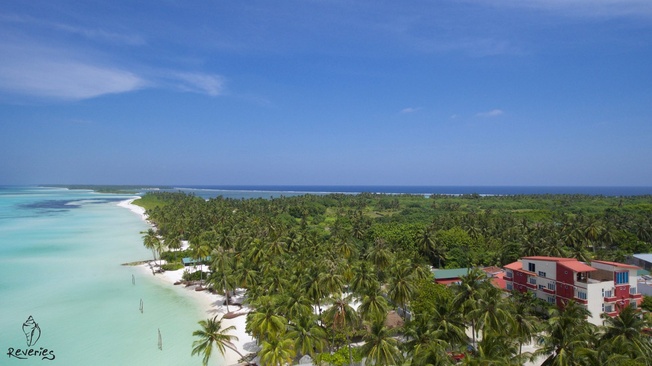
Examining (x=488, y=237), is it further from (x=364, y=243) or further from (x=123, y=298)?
(x=123, y=298)

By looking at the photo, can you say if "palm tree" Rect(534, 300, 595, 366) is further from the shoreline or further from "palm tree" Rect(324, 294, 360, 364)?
the shoreline

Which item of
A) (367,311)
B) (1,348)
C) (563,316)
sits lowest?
(1,348)

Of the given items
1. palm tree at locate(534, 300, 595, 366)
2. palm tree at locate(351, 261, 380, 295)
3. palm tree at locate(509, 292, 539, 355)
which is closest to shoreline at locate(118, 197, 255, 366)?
palm tree at locate(351, 261, 380, 295)

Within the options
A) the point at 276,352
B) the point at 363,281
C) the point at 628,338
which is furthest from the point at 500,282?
the point at 276,352

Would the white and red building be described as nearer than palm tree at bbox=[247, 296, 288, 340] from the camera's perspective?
No

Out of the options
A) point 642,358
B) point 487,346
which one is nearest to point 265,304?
point 487,346
